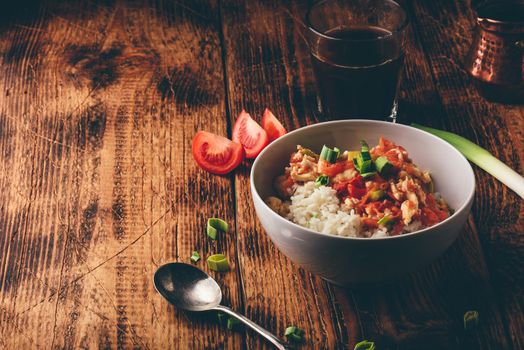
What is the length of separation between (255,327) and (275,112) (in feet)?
2.76

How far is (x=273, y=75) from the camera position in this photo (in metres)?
2.26

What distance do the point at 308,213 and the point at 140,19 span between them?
133 cm

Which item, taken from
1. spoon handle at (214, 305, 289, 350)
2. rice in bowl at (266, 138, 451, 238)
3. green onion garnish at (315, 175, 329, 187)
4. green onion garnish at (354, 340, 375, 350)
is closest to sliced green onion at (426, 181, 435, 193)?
rice in bowl at (266, 138, 451, 238)

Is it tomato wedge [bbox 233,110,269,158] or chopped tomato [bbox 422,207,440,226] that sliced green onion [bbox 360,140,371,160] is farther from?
tomato wedge [bbox 233,110,269,158]

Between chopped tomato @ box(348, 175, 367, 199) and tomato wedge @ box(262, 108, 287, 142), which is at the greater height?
chopped tomato @ box(348, 175, 367, 199)

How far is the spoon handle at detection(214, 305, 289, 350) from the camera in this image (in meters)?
1.39

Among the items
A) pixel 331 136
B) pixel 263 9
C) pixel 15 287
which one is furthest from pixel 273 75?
pixel 15 287

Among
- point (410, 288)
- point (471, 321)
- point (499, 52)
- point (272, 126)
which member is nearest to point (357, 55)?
point (272, 126)

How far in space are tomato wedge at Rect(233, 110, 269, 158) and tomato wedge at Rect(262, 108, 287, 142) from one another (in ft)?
0.12

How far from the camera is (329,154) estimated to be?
5.25 feet

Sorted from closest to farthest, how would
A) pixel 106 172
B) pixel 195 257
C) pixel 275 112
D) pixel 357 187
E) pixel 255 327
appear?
pixel 255 327
pixel 357 187
pixel 195 257
pixel 106 172
pixel 275 112

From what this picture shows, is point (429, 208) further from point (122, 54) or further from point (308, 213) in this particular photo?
point (122, 54)

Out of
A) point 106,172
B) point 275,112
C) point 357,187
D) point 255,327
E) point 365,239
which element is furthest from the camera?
point 275,112

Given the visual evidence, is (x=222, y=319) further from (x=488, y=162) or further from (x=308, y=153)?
(x=488, y=162)
